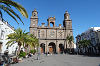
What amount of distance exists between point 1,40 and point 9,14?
15707mm

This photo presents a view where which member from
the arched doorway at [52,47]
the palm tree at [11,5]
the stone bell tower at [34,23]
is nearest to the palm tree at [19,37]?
the palm tree at [11,5]

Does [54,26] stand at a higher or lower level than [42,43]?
higher

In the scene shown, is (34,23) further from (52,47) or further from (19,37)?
(19,37)

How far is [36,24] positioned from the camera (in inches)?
1890

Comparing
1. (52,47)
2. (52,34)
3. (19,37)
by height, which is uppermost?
(52,34)

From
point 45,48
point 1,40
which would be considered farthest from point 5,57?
point 45,48

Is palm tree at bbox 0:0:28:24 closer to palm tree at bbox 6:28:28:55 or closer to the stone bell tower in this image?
palm tree at bbox 6:28:28:55

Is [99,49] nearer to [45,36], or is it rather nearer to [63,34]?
[63,34]

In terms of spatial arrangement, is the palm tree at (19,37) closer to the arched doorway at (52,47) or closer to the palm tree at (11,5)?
the palm tree at (11,5)

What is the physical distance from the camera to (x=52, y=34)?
161ft

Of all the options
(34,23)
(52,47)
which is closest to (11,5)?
(34,23)

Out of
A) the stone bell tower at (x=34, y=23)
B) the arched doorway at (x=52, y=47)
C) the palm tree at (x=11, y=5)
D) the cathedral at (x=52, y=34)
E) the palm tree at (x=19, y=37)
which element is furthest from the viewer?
the arched doorway at (x=52, y=47)

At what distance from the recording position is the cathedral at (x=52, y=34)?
47356 millimetres

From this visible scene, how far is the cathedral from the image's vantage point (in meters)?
47.4
